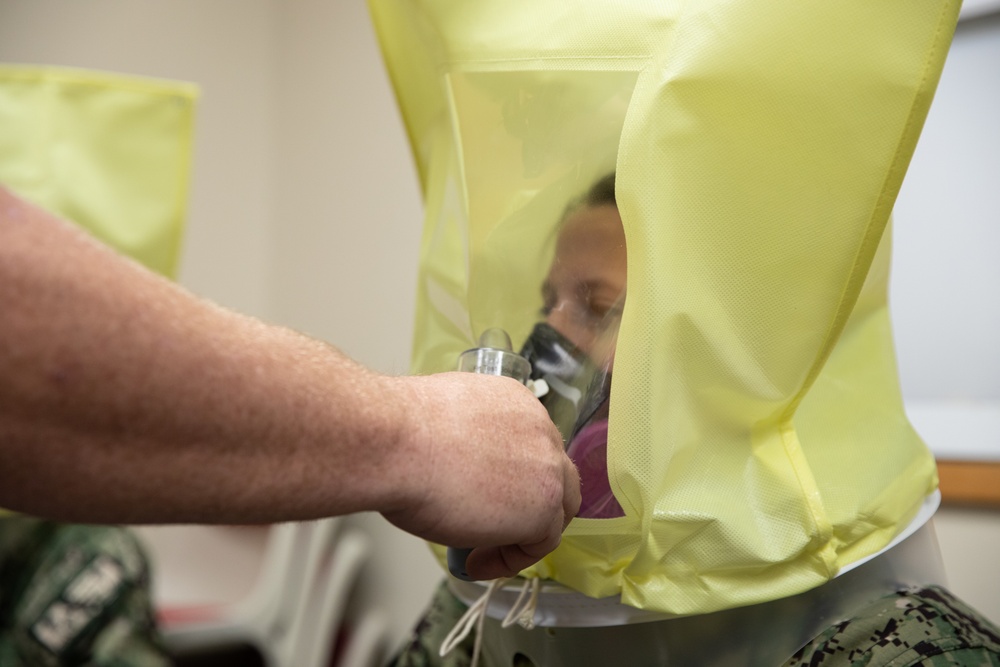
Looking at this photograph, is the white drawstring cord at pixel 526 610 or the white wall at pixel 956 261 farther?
the white wall at pixel 956 261

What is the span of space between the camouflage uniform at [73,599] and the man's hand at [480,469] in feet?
3.24

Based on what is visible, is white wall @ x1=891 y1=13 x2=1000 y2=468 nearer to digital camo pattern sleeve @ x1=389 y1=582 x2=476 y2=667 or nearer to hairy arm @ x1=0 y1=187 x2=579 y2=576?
digital camo pattern sleeve @ x1=389 y1=582 x2=476 y2=667

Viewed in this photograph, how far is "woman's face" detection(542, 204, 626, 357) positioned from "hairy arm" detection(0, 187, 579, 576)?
161 millimetres

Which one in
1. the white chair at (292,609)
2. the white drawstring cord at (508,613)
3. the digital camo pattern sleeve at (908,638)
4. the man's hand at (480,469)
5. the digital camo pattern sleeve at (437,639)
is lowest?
the white chair at (292,609)

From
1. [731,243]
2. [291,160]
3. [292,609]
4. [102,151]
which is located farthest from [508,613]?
[291,160]

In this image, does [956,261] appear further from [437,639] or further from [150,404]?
[150,404]

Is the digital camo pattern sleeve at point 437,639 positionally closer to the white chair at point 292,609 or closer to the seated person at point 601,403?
the seated person at point 601,403

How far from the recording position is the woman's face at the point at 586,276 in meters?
0.57

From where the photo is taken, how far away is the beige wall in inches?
68.6

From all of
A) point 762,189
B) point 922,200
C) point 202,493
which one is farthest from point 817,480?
point 922,200

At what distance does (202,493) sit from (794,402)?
0.35 metres

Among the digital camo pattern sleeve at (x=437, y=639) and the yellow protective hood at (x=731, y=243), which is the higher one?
the yellow protective hood at (x=731, y=243)

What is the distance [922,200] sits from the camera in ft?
3.23

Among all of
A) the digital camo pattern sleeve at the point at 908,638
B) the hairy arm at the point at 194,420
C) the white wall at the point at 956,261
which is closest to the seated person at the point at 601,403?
the digital camo pattern sleeve at the point at 908,638
